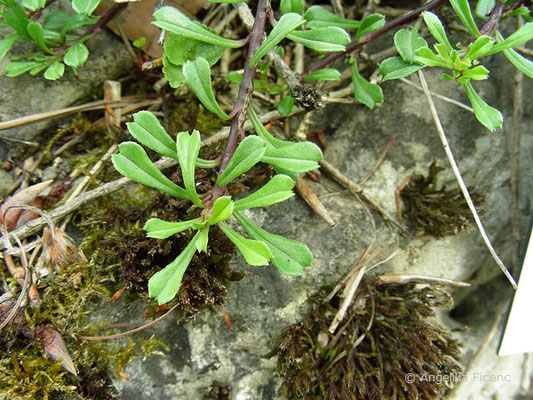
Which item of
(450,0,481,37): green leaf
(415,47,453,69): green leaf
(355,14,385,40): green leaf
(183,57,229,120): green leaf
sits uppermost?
(450,0,481,37): green leaf

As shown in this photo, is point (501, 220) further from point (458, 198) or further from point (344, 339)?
point (344, 339)

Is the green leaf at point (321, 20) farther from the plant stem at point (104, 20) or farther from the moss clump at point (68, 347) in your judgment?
the moss clump at point (68, 347)

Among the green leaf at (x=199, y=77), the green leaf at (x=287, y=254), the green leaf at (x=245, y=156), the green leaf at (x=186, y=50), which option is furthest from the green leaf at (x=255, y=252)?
the green leaf at (x=186, y=50)

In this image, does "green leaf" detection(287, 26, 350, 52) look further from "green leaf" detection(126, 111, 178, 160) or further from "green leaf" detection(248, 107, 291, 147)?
"green leaf" detection(126, 111, 178, 160)

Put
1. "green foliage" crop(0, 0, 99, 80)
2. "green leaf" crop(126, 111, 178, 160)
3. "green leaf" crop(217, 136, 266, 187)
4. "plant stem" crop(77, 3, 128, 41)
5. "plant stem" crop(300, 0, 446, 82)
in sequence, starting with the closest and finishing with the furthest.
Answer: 1. "green leaf" crop(217, 136, 266, 187)
2. "green leaf" crop(126, 111, 178, 160)
3. "green foliage" crop(0, 0, 99, 80)
4. "plant stem" crop(300, 0, 446, 82)
5. "plant stem" crop(77, 3, 128, 41)

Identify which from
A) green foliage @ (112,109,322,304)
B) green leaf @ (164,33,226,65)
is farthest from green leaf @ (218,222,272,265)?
green leaf @ (164,33,226,65)

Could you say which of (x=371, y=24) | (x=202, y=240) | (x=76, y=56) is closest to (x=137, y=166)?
(x=202, y=240)
